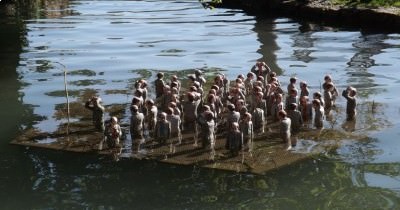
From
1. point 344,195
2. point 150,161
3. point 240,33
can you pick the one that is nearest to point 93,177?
point 150,161

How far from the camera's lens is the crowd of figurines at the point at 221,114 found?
1164 cm

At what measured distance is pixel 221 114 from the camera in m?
13.5

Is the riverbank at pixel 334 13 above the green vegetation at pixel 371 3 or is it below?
below

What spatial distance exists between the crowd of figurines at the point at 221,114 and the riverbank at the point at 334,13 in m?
13.1

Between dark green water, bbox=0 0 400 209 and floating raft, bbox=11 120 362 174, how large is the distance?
0.24 meters

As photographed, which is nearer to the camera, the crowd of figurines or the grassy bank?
the crowd of figurines

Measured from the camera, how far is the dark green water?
10.0m

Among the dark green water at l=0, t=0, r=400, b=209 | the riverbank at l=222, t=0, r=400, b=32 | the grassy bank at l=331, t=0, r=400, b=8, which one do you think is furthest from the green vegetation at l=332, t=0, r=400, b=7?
the dark green water at l=0, t=0, r=400, b=209

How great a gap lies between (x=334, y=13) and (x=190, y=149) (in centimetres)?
1925

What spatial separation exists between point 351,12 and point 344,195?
1959 centimetres

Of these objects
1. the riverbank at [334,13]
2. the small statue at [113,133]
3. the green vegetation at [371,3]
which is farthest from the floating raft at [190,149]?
the green vegetation at [371,3]

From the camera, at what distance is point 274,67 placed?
1980 cm

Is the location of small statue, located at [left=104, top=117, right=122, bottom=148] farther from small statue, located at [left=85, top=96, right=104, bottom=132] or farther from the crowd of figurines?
small statue, located at [left=85, top=96, right=104, bottom=132]

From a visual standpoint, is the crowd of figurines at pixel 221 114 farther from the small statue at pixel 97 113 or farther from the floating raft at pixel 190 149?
the floating raft at pixel 190 149
